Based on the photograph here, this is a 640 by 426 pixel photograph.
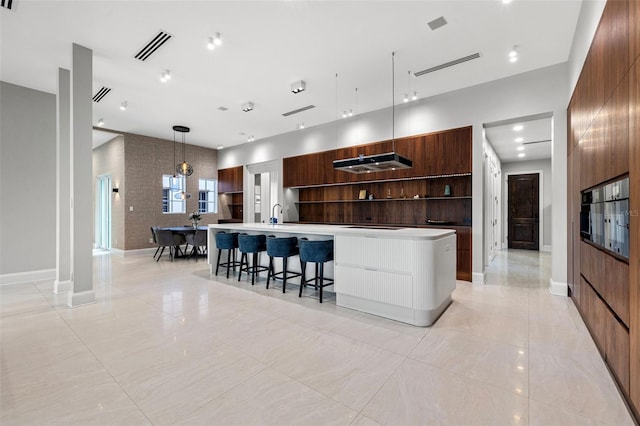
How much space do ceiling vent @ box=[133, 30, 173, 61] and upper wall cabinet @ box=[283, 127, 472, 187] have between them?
406 centimetres

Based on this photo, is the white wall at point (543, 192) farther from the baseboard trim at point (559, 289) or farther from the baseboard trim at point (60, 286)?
the baseboard trim at point (60, 286)

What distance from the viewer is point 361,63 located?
4289 millimetres

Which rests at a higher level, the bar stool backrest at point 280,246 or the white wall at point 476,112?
the white wall at point 476,112

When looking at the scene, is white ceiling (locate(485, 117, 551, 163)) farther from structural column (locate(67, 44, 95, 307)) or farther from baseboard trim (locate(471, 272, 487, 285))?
structural column (locate(67, 44, 95, 307))

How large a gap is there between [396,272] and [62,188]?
16.2 ft

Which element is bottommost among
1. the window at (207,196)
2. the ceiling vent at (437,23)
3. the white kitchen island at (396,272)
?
the white kitchen island at (396,272)

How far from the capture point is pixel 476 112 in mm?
5008

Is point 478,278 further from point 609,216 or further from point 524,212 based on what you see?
point 524,212

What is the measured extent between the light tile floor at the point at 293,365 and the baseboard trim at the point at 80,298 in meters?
0.11

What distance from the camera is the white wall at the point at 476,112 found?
14.4ft

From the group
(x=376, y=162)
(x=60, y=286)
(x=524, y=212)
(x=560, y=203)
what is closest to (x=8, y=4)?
(x=60, y=286)

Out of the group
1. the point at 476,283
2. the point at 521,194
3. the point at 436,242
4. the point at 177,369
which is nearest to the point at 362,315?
the point at 436,242

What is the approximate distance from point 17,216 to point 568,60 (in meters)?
8.84

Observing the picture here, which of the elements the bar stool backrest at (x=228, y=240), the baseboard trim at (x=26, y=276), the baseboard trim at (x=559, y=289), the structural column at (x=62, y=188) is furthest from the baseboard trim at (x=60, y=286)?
the baseboard trim at (x=559, y=289)
